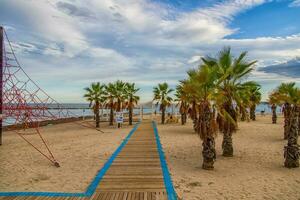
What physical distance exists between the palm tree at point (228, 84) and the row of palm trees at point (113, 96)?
66.8ft

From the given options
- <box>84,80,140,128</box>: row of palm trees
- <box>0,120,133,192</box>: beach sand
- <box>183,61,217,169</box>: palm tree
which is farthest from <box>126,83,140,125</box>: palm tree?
<box>183,61,217,169</box>: palm tree

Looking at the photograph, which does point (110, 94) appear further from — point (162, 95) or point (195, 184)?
point (195, 184)

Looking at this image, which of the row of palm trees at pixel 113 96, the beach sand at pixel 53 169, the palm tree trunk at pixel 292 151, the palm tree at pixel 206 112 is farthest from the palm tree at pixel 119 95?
the palm tree trunk at pixel 292 151

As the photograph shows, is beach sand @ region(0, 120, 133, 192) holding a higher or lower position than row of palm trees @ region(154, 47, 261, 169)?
lower

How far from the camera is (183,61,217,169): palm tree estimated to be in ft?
35.3

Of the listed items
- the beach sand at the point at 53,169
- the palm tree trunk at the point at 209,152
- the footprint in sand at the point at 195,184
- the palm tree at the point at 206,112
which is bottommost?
the beach sand at the point at 53,169

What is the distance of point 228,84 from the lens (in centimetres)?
1358

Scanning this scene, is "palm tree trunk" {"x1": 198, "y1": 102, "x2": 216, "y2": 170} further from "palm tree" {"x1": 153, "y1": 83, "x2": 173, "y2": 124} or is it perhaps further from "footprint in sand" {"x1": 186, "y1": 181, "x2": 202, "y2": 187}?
"palm tree" {"x1": 153, "y1": 83, "x2": 173, "y2": 124}

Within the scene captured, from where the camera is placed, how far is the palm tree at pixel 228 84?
12.9 metres

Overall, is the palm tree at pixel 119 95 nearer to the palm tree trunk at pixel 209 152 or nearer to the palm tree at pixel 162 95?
the palm tree at pixel 162 95

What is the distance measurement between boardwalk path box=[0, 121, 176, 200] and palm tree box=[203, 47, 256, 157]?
3.44 metres

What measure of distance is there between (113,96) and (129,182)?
24877 millimetres

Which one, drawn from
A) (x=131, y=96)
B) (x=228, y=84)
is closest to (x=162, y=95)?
(x=131, y=96)

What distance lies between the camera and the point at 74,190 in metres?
8.19
